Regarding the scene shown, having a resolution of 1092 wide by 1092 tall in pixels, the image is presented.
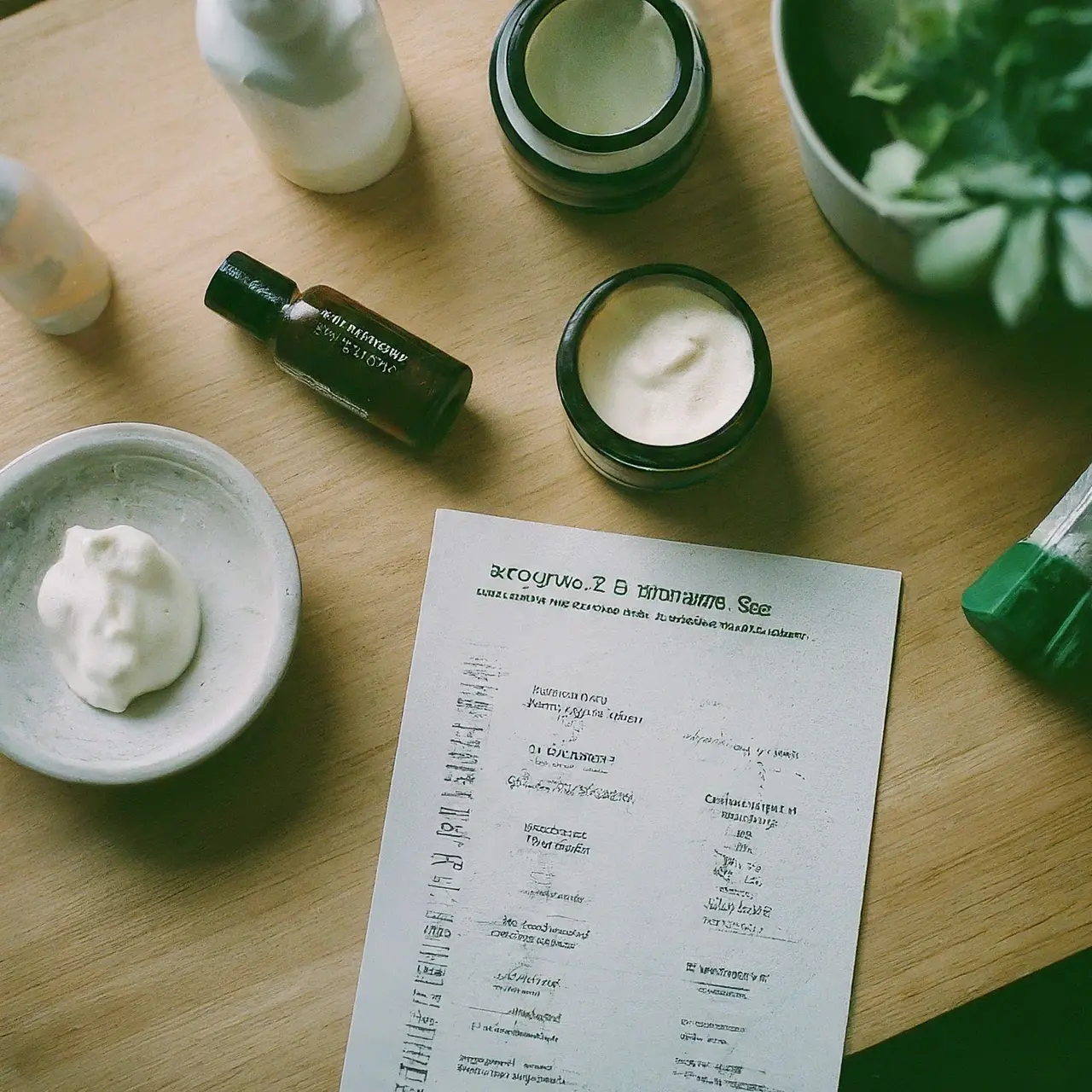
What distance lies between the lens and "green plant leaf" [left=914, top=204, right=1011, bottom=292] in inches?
14.1

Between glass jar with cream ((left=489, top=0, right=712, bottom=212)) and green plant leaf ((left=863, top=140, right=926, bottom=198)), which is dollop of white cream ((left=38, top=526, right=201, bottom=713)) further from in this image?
green plant leaf ((left=863, top=140, right=926, bottom=198))

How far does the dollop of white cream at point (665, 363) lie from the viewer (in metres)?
0.57

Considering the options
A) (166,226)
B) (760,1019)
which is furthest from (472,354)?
(760,1019)

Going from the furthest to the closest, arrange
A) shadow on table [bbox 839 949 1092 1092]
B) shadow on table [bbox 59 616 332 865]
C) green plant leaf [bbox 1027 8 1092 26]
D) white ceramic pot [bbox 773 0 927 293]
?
shadow on table [bbox 839 949 1092 1092] < shadow on table [bbox 59 616 332 865] < white ceramic pot [bbox 773 0 927 293] < green plant leaf [bbox 1027 8 1092 26]

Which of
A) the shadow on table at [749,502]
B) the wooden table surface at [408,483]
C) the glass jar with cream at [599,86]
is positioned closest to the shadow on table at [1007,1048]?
the wooden table surface at [408,483]

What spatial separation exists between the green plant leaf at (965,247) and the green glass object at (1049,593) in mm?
238

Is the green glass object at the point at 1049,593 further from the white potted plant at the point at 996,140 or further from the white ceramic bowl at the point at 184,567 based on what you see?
the white ceramic bowl at the point at 184,567

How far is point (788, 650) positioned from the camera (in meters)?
0.60

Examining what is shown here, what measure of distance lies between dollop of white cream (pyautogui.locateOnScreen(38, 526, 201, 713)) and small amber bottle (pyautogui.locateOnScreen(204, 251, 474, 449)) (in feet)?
0.46

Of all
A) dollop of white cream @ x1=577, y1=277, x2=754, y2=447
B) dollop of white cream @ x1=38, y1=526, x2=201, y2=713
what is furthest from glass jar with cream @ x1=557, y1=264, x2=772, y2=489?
dollop of white cream @ x1=38, y1=526, x2=201, y2=713

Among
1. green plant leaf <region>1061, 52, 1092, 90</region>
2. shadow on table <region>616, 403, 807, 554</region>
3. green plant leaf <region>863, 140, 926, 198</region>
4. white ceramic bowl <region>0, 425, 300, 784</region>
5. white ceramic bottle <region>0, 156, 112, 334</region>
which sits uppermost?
green plant leaf <region>1061, 52, 1092, 90</region>

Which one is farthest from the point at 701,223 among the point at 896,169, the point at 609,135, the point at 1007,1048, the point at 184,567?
the point at 1007,1048

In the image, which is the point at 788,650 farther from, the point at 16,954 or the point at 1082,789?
the point at 16,954

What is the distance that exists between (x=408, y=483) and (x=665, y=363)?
0.56 feet
